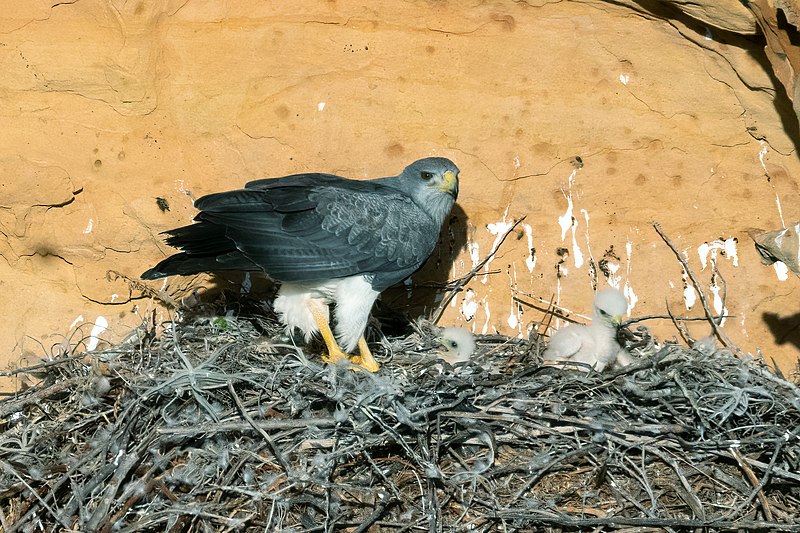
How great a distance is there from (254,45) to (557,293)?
1.92 meters

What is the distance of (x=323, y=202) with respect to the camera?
3.83 m

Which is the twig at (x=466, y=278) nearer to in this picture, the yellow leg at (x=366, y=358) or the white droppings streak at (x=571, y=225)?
the white droppings streak at (x=571, y=225)

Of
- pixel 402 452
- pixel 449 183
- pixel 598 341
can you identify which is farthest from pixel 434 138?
pixel 402 452

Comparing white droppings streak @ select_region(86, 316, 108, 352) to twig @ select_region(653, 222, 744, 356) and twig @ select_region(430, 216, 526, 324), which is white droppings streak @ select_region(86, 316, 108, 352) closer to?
twig @ select_region(430, 216, 526, 324)

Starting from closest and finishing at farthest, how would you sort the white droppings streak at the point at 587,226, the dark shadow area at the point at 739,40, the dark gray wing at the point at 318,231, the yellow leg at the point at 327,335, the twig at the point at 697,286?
the dark gray wing at the point at 318,231 < the yellow leg at the point at 327,335 < the dark shadow area at the point at 739,40 < the twig at the point at 697,286 < the white droppings streak at the point at 587,226

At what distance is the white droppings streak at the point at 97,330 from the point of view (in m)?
4.29

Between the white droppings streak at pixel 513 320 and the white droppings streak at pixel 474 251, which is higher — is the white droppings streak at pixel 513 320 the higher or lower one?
the lower one

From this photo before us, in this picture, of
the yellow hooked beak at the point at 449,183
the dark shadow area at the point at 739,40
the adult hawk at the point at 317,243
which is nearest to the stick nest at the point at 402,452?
the adult hawk at the point at 317,243

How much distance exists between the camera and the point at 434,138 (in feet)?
14.8

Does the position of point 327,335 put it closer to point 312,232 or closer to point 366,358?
point 366,358

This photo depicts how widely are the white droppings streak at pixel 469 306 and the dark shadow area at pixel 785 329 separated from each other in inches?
56.7

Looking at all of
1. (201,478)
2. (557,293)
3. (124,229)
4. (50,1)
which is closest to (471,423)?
(201,478)

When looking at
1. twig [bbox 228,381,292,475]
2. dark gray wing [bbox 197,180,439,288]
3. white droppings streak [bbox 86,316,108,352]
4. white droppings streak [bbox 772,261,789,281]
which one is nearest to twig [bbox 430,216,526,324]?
dark gray wing [bbox 197,180,439,288]

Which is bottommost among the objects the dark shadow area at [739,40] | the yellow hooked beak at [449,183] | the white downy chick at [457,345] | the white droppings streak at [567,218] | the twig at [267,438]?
Answer: the white downy chick at [457,345]
